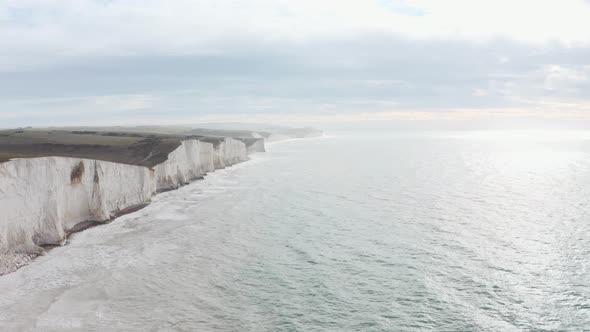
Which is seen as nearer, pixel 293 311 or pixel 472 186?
pixel 293 311

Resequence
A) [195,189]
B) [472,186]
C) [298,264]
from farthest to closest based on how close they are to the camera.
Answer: [472,186] → [195,189] → [298,264]

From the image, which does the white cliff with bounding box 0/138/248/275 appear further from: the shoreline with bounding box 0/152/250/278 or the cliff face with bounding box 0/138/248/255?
the shoreline with bounding box 0/152/250/278

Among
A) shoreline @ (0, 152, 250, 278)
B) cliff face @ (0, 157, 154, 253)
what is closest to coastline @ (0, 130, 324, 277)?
shoreline @ (0, 152, 250, 278)

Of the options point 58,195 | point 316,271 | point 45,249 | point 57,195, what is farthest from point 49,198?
point 316,271

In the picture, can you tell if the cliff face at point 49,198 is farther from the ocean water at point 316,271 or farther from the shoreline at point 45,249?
the ocean water at point 316,271

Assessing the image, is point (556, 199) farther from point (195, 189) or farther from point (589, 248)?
point (195, 189)

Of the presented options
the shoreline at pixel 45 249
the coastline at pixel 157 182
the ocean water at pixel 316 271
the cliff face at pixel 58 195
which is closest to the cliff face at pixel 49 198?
the cliff face at pixel 58 195

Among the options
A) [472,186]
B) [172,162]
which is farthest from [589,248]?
[172,162]
